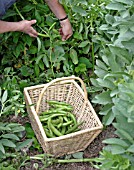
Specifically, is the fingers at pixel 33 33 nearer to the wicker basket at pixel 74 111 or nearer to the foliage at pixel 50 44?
the foliage at pixel 50 44

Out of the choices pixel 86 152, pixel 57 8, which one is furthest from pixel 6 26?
pixel 86 152

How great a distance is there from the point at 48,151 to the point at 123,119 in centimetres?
76

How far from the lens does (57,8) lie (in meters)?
2.60

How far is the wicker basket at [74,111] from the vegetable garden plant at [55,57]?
0.24ft

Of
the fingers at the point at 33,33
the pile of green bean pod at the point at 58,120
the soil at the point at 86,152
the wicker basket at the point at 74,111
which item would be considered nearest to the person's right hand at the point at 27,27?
the fingers at the point at 33,33

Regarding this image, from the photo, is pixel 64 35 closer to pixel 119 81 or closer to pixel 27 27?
pixel 27 27

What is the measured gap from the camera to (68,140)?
92.0 inches

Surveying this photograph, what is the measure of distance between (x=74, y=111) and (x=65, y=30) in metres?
0.53

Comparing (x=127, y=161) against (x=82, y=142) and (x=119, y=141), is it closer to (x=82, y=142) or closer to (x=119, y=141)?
(x=119, y=141)

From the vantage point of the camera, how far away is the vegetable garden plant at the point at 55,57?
2336 mm

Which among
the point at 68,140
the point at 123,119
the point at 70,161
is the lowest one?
the point at 70,161

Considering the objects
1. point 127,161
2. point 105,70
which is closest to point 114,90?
point 105,70

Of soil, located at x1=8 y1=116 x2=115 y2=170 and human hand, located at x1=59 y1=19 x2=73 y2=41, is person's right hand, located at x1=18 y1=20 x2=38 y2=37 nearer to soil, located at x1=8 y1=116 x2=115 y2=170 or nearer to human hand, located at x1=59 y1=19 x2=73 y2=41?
human hand, located at x1=59 y1=19 x2=73 y2=41

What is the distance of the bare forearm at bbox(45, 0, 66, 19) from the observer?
257 centimetres
